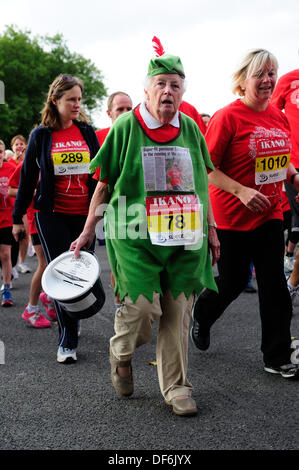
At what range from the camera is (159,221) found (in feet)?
10.3

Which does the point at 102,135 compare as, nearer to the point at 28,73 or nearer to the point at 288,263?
the point at 288,263

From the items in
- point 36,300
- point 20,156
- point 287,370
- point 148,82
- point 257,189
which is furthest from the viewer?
point 20,156

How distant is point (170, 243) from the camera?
10.2 ft

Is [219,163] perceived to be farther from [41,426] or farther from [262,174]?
[41,426]

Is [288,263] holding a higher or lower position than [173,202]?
lower

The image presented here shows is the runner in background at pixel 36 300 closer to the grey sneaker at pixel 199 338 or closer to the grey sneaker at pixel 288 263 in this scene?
the grey sneaker at pixel 199 338

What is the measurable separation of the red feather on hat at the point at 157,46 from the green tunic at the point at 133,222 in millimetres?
371

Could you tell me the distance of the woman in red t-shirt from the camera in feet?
12.4

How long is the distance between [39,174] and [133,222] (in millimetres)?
1578

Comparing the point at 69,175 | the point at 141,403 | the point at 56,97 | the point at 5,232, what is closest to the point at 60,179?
the point at 69,175

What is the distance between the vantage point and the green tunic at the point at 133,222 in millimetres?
3154

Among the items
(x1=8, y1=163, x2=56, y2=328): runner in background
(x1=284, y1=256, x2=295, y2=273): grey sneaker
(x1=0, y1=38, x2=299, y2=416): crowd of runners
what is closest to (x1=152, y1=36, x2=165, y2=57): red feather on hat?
(x1=0, y1=38, x2=299, y2=416): crowd of runners

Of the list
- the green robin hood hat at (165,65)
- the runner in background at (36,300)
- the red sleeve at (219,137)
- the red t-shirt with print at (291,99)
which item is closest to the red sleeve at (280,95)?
the red t-shirt with print at (291,99)

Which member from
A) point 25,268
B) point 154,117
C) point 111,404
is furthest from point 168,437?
point 25,268
